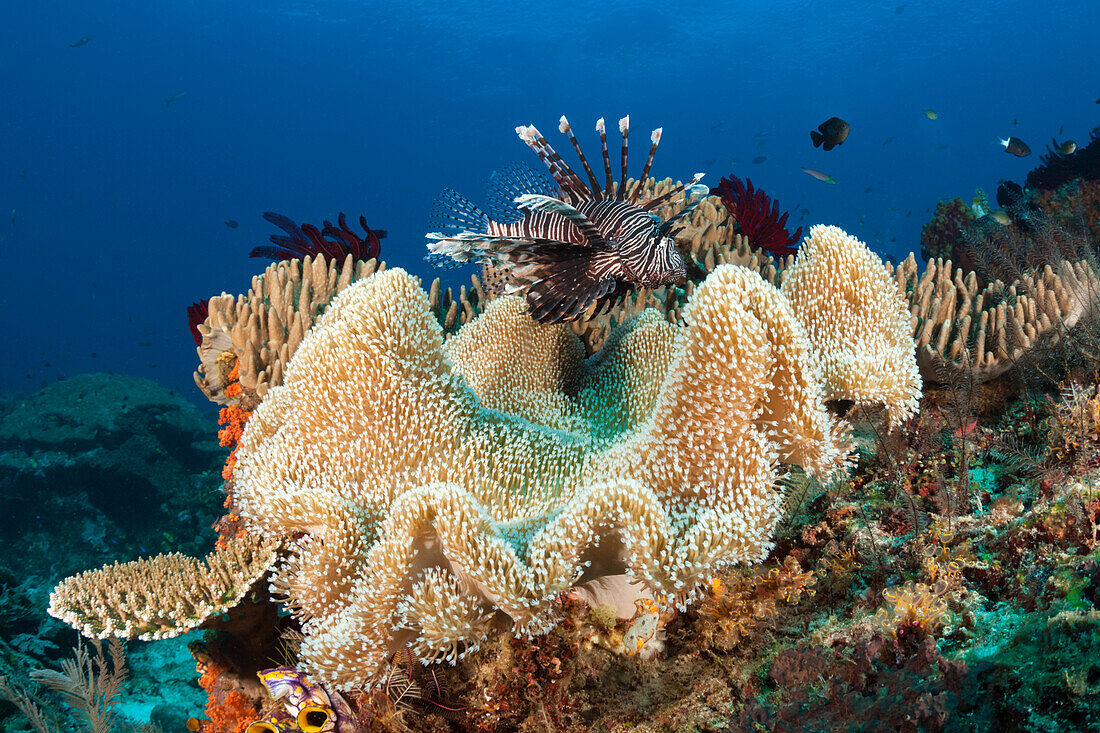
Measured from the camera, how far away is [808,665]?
5.48 ft

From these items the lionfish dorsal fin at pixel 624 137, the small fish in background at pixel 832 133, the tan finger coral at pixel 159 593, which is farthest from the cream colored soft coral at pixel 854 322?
the small fish in background at pixel 832 133

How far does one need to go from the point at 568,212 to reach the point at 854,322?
4.63 ft

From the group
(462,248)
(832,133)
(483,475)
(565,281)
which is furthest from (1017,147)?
(483,475)

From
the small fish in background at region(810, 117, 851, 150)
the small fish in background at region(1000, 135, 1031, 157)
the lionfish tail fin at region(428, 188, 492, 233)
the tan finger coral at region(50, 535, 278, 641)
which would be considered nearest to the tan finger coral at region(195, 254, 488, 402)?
the lionfish tail fin at region(428, 188, 492, 233)

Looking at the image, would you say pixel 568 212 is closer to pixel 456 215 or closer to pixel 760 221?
pixel 456 215

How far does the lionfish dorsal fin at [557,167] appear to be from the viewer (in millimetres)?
3555

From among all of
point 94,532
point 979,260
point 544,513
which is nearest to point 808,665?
point 544,513

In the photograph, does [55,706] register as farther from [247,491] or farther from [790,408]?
[790,408]

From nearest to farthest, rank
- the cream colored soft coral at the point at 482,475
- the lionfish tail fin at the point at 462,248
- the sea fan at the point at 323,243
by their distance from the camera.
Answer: the cream colored soft coral at the point at 482,475 → the lionfish tail fin at the point at 462,248 → the sea fan at the point at 323,243

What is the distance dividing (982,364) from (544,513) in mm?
2758

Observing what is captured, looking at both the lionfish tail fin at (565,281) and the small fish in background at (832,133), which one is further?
the small fish in background at (832,133)

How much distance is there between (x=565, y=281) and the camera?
130 inches

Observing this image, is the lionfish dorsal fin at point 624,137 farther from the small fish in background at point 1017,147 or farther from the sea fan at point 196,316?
the small fish in background at point 1017,147

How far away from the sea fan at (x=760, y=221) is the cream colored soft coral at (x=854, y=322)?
2802 mm
